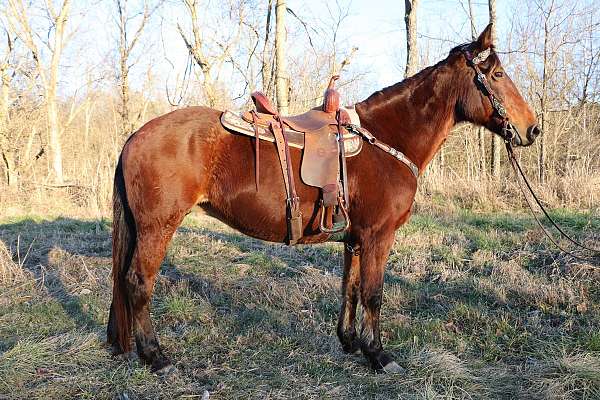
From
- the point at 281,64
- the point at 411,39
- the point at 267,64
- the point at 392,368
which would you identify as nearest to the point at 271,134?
the point at 392,368

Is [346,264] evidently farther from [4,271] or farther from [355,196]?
[4,271]

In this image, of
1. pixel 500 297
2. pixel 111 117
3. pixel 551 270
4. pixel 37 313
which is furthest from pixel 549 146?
pixel 111 117

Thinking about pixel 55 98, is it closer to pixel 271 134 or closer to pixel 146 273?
pixel 146 273

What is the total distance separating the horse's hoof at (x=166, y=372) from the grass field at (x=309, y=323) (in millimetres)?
58

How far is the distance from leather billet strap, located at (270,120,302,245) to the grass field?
974 millimetres

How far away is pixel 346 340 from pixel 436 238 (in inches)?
124

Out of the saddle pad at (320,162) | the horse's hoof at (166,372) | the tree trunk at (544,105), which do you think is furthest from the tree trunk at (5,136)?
the tree trunk at (544,105)

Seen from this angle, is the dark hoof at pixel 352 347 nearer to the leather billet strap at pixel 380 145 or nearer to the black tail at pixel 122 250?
the leather billet strap at pixel 380 145

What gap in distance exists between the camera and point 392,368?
2840mm

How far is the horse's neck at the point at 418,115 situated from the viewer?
3.06m

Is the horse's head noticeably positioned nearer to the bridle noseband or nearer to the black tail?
the bridle noseband

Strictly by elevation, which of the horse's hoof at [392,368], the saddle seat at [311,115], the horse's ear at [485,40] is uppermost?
the horse's ear at [485,40]

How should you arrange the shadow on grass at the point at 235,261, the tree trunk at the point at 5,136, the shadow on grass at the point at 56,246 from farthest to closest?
the tree trunk at the point at 5,136, the shadow on grass at the point at 56,246, the shadow on grass at the point at 235,261

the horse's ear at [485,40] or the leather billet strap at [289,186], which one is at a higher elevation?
the horse's ear at [485,40]
